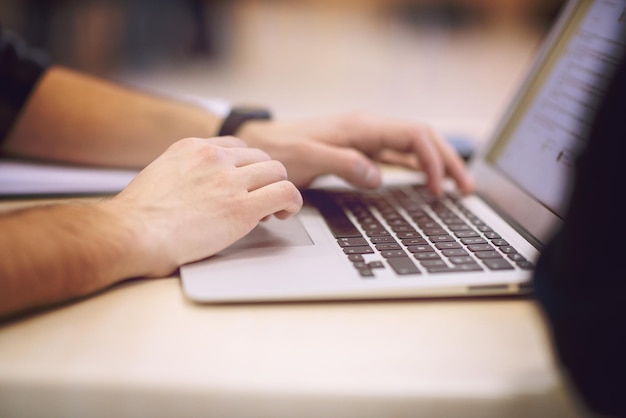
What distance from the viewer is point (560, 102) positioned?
0.69 m

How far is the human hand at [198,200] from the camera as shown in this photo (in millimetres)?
489

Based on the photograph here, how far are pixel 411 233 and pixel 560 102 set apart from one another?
27 centimetres

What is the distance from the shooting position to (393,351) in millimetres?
399

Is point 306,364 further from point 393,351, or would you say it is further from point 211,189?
point 211,189

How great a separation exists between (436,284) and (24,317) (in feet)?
0.99

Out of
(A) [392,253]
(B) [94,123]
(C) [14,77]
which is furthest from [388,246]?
(C) [14,77]

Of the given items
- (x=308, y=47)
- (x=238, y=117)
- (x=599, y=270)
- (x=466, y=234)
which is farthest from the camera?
(x=308, y=47)

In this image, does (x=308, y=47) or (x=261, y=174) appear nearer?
(x=261, y=174)

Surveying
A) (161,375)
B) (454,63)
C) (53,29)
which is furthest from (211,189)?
(454,63)

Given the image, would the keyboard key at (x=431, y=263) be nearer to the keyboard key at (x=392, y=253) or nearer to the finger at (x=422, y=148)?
the keyboard key at (x=392, y=253)

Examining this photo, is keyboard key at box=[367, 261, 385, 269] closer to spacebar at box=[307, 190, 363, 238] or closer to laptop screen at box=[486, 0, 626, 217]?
spacebar at box=[307, 190, 363, 238]

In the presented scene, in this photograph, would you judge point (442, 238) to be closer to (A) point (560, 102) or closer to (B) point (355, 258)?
(B) point (355, 258)

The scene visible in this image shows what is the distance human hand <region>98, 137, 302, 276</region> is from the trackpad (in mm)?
17

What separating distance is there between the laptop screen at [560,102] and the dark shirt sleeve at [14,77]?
0.65 meters
